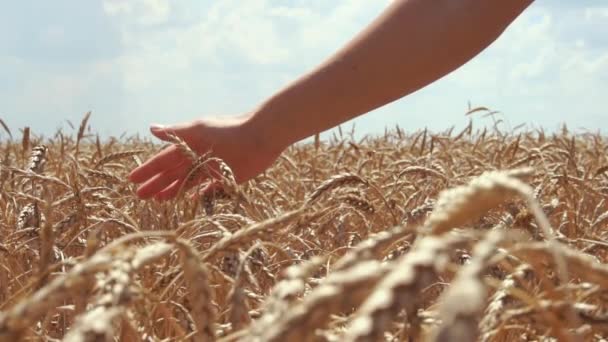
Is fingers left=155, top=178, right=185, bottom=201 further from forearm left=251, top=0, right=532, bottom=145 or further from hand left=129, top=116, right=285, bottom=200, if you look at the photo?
forearm left=251, top=0, right=532, bottom=145

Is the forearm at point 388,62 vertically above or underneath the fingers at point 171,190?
above

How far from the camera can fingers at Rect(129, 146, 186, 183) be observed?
1965mm

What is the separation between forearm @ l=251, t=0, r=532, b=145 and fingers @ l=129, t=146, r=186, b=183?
0.24 metres

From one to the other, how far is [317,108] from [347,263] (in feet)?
4.40

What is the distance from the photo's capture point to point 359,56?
167 cm

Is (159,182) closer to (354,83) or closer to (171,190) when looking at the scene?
(171,190)

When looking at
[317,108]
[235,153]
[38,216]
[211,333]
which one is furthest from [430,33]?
[211,333]

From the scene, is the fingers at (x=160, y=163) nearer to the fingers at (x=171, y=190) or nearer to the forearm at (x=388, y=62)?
the fingers at (x=171, y=190)

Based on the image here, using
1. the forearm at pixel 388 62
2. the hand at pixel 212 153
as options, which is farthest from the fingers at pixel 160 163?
the forearm at pixel 388 62

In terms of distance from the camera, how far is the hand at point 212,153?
6.27 feet

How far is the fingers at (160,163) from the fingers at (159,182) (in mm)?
18

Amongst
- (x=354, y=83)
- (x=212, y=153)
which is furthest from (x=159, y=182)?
(x=354, y=83)

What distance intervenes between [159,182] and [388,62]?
2.25ft

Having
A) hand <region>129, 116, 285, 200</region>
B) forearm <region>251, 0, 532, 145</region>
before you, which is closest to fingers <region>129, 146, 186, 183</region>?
hand <region>129, 116, 285, 200</region>
